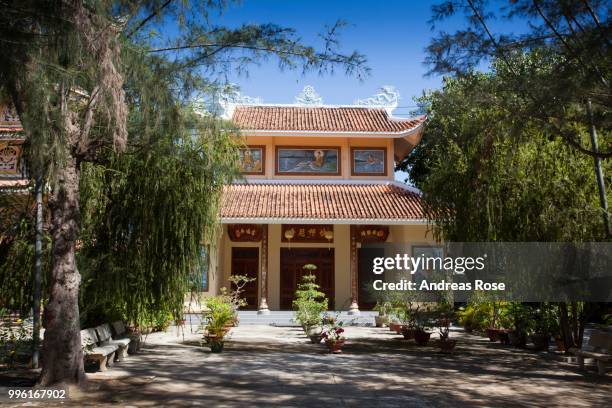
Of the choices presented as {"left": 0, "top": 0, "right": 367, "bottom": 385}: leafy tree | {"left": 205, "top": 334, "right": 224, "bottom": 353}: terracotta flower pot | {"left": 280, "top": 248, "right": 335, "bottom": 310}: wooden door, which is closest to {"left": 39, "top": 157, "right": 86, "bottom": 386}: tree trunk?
{"left": 0, "top": 0, "right": 367, "bottom": 385}: leafy tree

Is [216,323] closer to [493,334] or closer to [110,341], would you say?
[110,341]

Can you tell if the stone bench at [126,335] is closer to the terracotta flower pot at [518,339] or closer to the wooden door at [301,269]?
the terracotta flower pot at [518,339]

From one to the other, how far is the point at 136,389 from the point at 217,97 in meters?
3.74

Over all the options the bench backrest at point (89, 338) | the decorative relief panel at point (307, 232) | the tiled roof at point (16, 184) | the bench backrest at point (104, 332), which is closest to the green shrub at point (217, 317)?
the bench backrest at point (104, 332)

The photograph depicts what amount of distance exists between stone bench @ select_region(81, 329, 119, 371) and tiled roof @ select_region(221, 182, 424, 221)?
7759mm

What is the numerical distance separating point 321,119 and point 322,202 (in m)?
3.89

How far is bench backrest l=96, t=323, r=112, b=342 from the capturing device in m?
7.92

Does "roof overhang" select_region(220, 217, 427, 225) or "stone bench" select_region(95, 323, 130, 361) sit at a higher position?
"roof overhang" select_region(220, 217, 427, 225)

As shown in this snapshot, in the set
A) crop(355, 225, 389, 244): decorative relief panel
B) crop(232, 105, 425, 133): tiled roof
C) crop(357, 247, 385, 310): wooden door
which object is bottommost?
crop(357, 247, 385, 310): wooden door

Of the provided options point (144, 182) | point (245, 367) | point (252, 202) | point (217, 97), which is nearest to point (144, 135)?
point (217, 97)

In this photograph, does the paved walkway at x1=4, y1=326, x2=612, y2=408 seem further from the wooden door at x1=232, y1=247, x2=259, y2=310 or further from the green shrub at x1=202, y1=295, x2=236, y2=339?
the wooden door at x1=232, y1=247, x2=259, y2=310

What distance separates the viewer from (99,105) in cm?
535

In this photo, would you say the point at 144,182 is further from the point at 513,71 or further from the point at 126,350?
the point at 513,71
